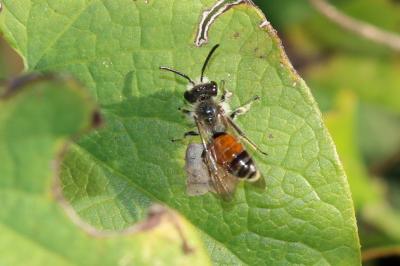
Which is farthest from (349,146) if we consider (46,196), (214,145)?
(46,196)

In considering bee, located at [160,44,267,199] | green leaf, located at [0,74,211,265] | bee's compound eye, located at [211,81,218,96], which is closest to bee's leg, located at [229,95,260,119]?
bee, located at [160,44,267,199]

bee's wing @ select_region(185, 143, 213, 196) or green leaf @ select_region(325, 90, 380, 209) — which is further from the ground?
bee's wing @ select_region(185, 143, 213, 196)

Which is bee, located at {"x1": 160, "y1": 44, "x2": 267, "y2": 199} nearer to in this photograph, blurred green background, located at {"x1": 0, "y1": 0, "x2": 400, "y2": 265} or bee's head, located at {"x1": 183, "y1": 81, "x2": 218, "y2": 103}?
bee's head, located at {"x1": 183, "y1": 81, "x2": 218, "y2": 103}

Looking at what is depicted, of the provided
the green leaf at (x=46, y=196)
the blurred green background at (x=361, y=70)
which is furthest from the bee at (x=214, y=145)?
the blurred green background at (x=361, y=70)

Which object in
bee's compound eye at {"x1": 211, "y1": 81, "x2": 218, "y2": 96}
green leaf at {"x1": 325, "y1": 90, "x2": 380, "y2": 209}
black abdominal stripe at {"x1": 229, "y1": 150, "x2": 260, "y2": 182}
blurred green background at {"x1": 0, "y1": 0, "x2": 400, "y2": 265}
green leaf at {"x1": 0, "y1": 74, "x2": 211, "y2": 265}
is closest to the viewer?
green leaf at {"x1": 0, "y1": 74, "x2": 211, "y2": 265}

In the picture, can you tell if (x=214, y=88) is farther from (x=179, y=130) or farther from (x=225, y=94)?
(x=179, y=130)

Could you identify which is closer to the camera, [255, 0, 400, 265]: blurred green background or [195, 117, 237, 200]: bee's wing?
[195, 117, 237, 200]: bee's wing

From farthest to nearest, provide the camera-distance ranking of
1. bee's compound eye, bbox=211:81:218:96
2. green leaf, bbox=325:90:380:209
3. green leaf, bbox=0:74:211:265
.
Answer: green leaf, bbox=325:90:380:209 < bee's compound eye, bbox=211:81:218:96 < green leaf, bbox=0:74:211:265
